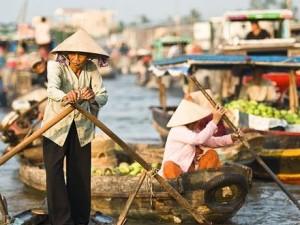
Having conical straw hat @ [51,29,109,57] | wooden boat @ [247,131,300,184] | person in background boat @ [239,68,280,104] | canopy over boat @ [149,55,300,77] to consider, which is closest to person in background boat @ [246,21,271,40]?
person in background boat @ [239,68,280,104]

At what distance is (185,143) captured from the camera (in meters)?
7.54

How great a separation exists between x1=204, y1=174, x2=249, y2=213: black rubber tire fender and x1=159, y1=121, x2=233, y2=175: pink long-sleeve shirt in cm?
34

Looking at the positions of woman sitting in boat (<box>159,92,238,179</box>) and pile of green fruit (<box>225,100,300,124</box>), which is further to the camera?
pile of green fruit (<box>225,100,300,124</box>)

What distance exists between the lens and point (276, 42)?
1415 cm

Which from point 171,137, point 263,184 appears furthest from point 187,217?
point 263,184

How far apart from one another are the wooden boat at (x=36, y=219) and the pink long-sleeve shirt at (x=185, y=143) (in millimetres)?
1136

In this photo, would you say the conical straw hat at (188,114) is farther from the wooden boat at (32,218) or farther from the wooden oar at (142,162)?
the wooden boat at (32,218)

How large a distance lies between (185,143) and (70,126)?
5.32ft

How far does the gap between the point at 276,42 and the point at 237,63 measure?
2.48 meters

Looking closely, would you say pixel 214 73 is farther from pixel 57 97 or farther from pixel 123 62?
pixel 123 62

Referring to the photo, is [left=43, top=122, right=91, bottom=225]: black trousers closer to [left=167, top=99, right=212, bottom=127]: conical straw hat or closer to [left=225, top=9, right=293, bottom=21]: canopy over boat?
[left=167, top=99, right=212, bottom=127]: conical straw hat

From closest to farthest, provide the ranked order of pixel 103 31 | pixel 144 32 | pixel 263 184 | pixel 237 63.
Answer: pixel 263 184
pixel 237 63
pixel 144 32
pixel 103 31

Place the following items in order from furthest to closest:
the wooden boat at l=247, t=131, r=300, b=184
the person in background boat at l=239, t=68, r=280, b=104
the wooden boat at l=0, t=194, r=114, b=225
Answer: the person in background boat at l=239, t=68, r=280, b=104 → the wooden boat at l=247, t=131, r=300, b=184 → the wooden boat at l=0, t=194, r=114, b=225

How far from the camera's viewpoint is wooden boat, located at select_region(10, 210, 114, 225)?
6.42m
